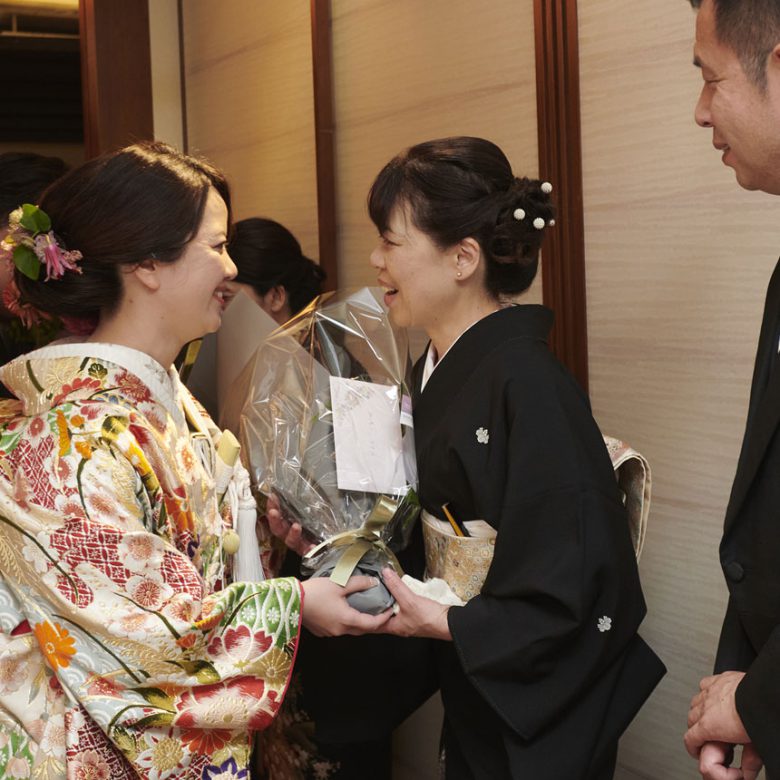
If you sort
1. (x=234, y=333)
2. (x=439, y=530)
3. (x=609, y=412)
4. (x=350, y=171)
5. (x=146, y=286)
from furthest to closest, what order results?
(x=350, y=171) → (x=234, y=333) → (x=609, y=412) → (x=439, y=530) → (x=146, y=286)

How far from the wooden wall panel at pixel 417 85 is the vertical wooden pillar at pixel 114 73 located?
0.99 meters

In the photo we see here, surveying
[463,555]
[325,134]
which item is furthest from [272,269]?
[463,555]

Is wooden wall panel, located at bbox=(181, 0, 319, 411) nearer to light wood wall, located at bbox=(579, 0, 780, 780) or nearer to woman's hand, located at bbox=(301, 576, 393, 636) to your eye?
light wood wall, located at bbox=(579, 0, 780, 780)

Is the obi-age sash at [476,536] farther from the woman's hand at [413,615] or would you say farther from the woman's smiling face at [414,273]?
the woman's smiling face at [414,273]

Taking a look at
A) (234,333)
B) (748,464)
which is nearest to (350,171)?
(234,333)

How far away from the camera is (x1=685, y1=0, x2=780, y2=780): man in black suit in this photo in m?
1.51

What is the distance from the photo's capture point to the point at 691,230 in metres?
2.30

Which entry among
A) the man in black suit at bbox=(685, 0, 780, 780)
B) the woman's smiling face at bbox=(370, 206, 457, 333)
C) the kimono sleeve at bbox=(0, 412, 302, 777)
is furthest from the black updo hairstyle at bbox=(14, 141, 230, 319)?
the man in black suit at bbox=(685, 0, 780, 780)

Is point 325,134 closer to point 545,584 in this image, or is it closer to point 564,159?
point 564,159

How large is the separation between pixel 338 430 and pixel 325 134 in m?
1.60

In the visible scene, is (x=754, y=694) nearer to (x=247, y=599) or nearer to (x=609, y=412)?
(x=247, y=599)

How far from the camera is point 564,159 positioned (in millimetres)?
2531

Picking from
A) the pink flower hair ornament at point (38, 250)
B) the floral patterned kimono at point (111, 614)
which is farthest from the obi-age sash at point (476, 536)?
the pink flower hair ornament at point (38, 250)

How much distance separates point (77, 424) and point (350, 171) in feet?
5.84
